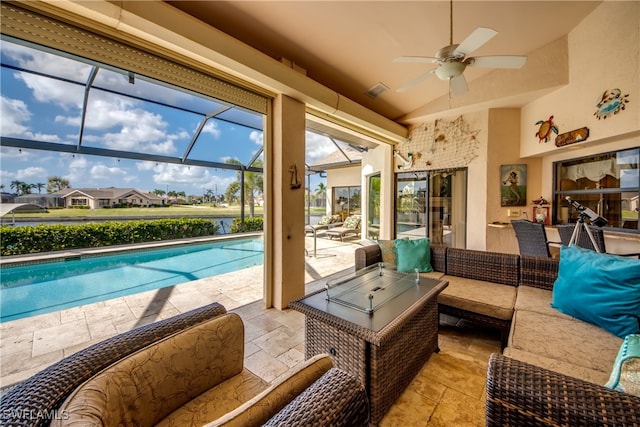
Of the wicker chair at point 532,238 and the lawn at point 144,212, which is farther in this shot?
the lawn at point 144,212

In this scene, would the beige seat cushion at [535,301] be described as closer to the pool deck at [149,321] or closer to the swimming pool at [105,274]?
the pool deck at [149,321]

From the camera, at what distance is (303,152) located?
11.3ft

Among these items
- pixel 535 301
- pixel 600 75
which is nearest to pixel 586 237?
pixel 535 301

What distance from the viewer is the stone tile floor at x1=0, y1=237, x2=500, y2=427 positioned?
5.58 ft

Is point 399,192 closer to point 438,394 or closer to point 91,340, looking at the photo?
point 438,394

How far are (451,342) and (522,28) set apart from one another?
4.11m

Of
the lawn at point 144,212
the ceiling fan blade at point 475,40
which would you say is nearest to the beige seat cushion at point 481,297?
the ceiling fan blade at point 475,40

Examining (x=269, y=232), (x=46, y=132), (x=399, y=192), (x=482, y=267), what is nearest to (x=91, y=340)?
(x=269, y=232)

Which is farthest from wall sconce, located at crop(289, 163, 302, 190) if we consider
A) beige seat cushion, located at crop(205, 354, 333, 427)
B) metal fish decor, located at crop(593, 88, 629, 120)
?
metal fish decor, located at crop(593, 88, 629, 120)

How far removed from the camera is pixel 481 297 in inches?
96.4

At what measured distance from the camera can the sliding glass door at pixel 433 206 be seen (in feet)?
17.1

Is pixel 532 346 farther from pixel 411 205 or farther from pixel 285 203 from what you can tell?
pixel 411 205

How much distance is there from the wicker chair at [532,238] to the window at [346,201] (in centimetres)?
669

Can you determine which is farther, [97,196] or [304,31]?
[97,196]
